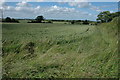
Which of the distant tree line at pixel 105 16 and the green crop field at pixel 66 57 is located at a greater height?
the distant tree line at pixel 105 16

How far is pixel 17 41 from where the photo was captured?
9094 mm

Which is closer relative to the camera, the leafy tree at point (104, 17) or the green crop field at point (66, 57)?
the green crop field at point (66, 57)

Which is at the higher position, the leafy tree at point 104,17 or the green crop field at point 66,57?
the leafy tree at point 104,17

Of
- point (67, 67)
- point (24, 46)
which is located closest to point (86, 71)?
point (67, 67)

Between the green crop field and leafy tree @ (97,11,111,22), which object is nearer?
Result: the green crop field

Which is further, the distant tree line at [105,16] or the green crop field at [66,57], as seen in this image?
the distant tree line at [105,16]

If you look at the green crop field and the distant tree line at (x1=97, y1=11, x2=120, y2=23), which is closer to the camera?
the green crop field

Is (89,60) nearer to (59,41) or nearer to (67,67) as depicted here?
(67,67)

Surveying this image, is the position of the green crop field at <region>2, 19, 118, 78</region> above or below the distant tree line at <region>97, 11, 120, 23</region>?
below

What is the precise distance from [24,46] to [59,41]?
215cm

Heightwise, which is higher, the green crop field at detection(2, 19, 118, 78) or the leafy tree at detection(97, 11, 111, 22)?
the leafy tree at detection(97, 11, 111, 22)

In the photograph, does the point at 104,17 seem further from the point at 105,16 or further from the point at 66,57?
the point at 66,57

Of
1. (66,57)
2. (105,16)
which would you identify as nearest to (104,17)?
(105,16)

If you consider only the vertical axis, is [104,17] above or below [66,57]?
above
